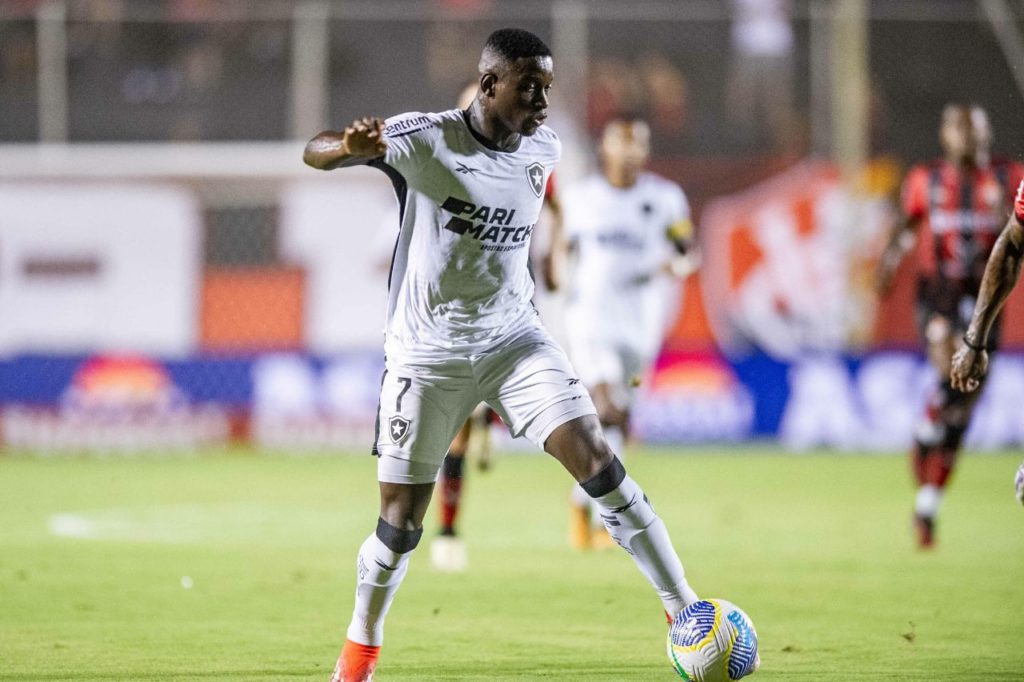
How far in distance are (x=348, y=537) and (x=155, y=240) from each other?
9.54 meters

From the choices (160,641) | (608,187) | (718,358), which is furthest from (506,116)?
(718,358)

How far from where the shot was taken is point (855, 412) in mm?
18484

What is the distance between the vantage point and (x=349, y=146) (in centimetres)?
552

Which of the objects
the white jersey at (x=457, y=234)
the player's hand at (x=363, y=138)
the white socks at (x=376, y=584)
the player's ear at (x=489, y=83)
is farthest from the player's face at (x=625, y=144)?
the player's hand at (x=363, y=138)

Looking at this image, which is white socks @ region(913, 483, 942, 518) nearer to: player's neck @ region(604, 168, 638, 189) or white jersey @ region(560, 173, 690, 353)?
white jersey @ region(560, 173, 690, 353)

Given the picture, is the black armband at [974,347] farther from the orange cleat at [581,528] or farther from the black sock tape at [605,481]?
the orange cleat at [581,528]

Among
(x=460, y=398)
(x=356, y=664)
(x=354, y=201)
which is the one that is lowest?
(x=354, y=201)

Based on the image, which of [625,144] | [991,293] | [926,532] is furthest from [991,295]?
[625,144]

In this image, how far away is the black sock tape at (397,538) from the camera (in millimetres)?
6070

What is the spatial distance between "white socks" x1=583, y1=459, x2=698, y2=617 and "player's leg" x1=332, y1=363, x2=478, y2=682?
61cm

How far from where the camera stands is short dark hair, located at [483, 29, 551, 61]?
5973mm

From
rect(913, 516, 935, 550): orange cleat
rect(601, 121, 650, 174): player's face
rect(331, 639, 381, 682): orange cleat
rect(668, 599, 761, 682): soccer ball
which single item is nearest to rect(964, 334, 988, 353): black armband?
rect(668, 599, 761, 682): soccer ball

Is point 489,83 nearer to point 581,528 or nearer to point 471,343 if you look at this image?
point 471,343

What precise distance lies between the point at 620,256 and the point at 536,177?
5464 millimetres
